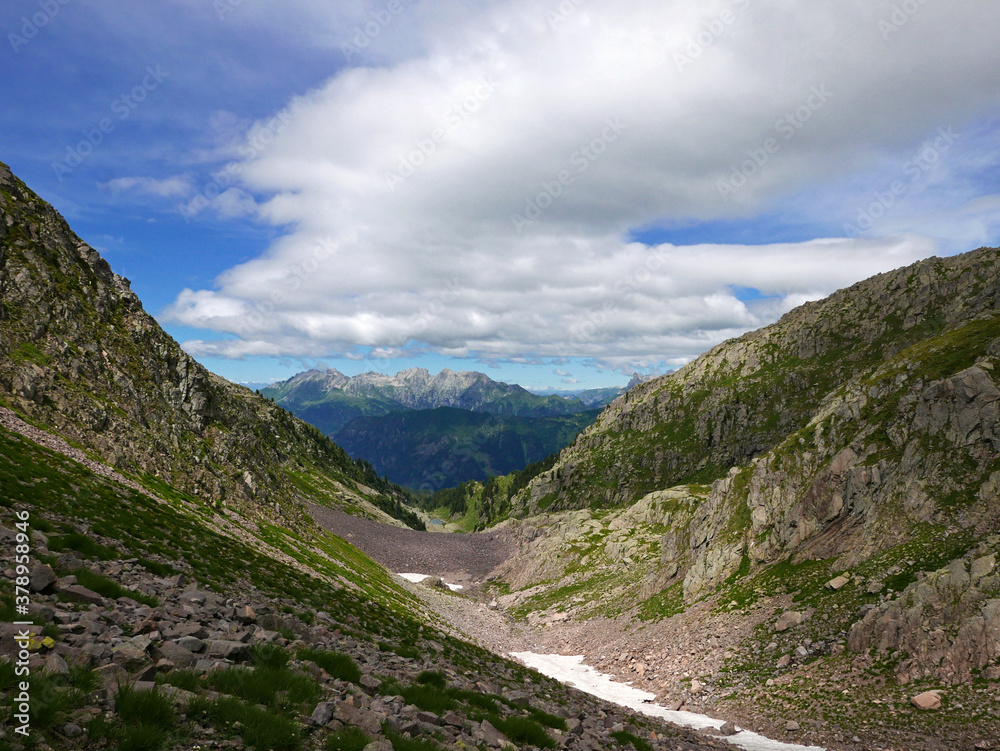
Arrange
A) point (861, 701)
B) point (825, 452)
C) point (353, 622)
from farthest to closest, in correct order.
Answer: point (825, 452) → point (861, 701) → point (353, 622)

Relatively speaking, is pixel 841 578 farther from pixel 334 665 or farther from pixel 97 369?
pixel 97 369

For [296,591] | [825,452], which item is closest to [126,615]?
[296,591]

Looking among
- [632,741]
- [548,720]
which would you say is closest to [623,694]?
[632,741]

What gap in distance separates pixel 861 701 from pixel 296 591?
4139 centimetres

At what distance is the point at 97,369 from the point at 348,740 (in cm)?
6491

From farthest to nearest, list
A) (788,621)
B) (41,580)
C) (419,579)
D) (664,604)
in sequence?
(419,579) → (664,604) → (788,621) → (41,580)

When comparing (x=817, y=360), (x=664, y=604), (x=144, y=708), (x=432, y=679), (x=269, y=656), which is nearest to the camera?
(x=144, y=708)

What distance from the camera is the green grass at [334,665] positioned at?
15.1 m

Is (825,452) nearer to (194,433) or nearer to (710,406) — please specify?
(194,433)

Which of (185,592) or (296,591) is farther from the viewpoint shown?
(296,591)

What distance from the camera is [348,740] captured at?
1016cm

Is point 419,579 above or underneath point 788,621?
underneath

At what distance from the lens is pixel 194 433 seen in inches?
2717

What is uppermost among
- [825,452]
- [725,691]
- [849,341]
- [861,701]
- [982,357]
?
[849,341]
